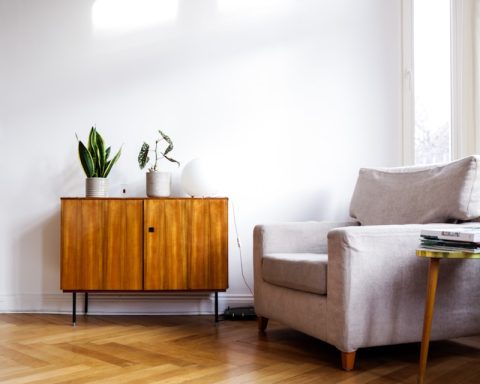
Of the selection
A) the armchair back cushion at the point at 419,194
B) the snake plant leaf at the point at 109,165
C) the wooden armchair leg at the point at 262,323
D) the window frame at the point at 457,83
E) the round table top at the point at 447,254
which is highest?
the window frame at the point at 457,83

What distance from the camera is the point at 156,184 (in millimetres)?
3135

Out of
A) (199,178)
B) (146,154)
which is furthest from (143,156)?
(199,178)

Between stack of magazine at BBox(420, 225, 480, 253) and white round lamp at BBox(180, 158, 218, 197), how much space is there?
1438 millimetres

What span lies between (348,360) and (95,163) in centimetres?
182

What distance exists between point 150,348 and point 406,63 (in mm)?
2257

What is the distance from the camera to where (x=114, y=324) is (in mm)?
3047

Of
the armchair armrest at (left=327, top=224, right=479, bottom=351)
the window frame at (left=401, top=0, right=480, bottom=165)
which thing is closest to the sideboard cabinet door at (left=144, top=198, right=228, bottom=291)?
the armchair armrest at (left=327, top=224, right=479, bottom=351)

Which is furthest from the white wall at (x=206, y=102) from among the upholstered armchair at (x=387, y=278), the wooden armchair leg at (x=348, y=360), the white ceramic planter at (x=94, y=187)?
the wooden armchair leg at (x=348, y=360)

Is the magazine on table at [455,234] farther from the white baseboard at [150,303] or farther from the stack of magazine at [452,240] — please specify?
the white baseboard at [150,303]

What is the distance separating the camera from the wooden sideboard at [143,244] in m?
3.01

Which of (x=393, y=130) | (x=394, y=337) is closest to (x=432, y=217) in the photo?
(x=394, y=337)

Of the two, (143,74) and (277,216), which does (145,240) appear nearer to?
(277,216)

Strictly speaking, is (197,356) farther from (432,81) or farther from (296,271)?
(432,81)

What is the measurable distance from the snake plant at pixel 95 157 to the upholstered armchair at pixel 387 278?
3.59ft
